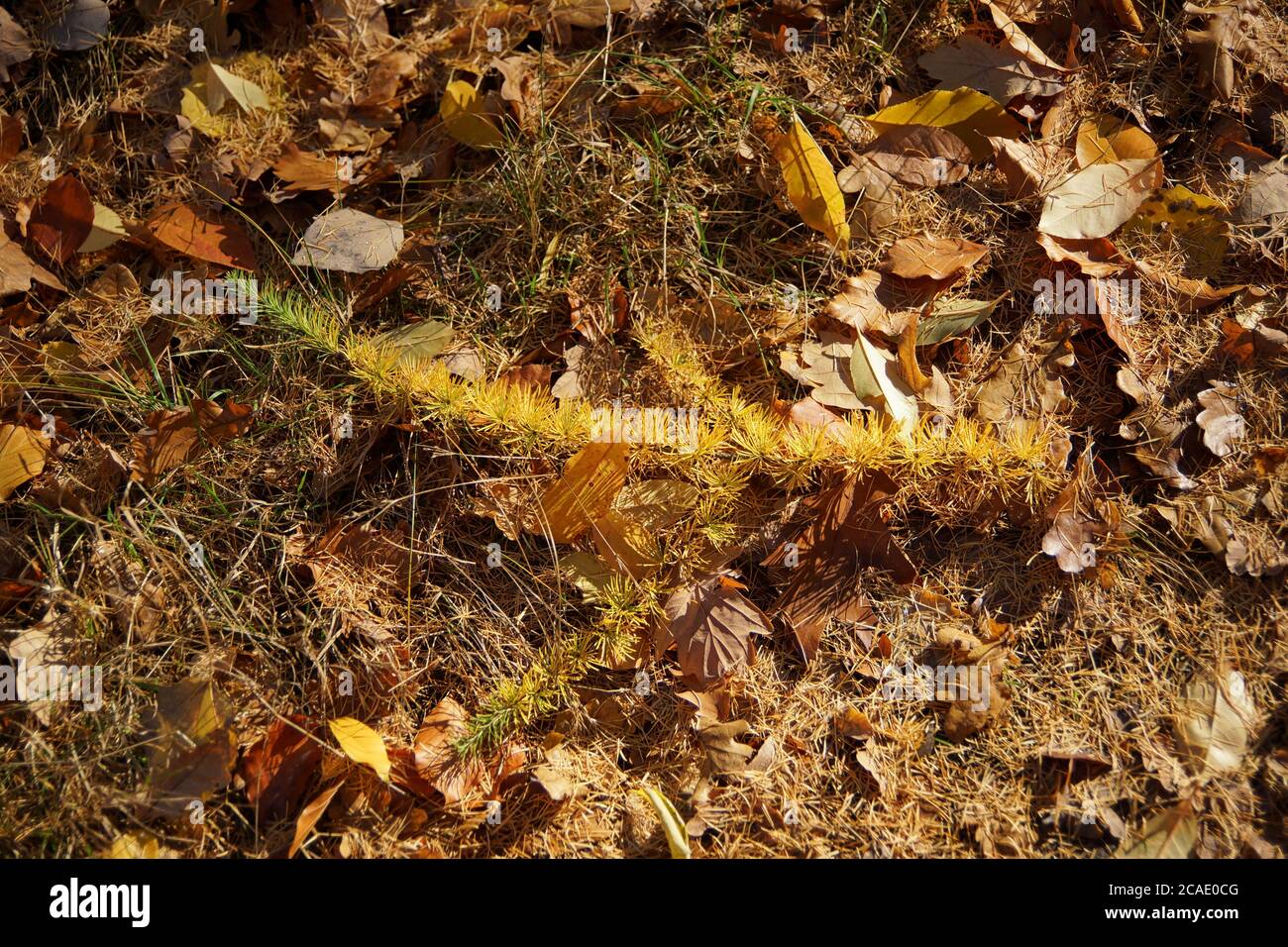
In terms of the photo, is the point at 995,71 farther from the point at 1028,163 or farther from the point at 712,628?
the point at 712,628

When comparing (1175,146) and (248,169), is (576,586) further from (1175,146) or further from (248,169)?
(1175,146)

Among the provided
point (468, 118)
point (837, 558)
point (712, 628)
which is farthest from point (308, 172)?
point (837, 558)

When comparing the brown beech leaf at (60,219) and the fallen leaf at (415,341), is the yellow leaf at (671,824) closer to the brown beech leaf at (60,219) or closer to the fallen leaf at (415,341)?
the fallen leaf at (415,341)

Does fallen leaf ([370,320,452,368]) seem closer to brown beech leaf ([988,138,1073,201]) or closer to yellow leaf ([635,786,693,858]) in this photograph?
yellow leaf ([635,786,693,858])

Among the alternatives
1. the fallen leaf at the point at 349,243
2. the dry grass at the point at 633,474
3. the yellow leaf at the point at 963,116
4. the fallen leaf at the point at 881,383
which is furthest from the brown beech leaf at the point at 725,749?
the yellow leaf at the point at 963,116
